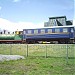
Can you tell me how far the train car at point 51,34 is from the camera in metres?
38.0

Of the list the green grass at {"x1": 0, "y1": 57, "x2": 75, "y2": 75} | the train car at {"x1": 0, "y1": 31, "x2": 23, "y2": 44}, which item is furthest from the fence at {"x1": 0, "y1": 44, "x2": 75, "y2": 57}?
the train car at {"x1": 0, "y1": 31, "x2": 23, "y2": 44}

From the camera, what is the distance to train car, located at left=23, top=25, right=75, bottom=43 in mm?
37969

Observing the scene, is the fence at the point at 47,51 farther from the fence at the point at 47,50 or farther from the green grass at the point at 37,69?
the green grass at the point at 37,69

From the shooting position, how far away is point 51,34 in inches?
1540

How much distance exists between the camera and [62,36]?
1497 inches

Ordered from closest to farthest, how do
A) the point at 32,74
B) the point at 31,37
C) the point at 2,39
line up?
1. the point at 32,74
2. the point at 31,37
3. the point at 2,39

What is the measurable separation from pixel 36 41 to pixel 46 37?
105 inches

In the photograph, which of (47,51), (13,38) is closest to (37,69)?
(47,51)

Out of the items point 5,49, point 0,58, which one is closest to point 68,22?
point 5,49

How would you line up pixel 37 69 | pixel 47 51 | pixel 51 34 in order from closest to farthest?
pixel 37 69 < pixel 47 51 < pixel 51 34

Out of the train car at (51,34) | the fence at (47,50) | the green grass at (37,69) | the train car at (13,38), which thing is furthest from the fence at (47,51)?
the train car at (13,38)

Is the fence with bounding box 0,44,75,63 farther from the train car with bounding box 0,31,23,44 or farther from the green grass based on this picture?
the train car with bounding box 0,31,23,44

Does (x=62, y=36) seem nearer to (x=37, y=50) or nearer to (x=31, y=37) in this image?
(x=31, y=37)

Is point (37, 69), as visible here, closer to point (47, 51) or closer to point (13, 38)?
point (47, 51)
